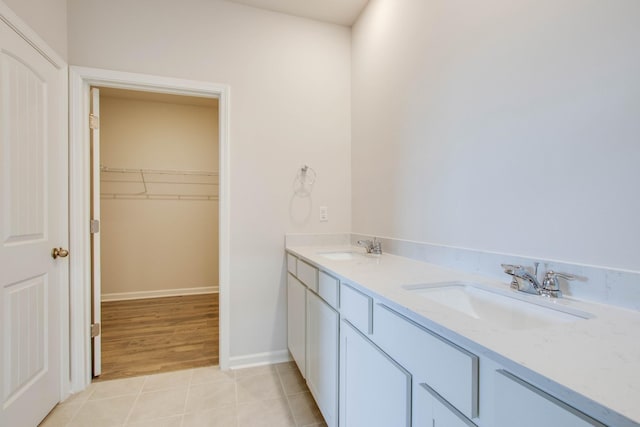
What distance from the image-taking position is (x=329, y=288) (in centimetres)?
148

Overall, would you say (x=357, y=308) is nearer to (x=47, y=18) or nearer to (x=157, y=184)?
(x=47, y=18)

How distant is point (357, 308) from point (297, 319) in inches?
37.9


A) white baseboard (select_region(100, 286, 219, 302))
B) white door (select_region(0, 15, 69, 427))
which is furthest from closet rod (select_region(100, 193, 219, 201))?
white door (select_region(0, 15, 69, 427))

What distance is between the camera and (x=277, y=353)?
235 centimetres

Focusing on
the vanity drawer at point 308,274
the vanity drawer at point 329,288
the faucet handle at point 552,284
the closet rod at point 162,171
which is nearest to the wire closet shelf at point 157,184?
the closet rod at point 162,171

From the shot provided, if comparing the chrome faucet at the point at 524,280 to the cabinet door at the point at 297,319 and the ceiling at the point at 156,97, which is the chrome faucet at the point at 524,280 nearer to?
the cabinet door at the point at 297,319

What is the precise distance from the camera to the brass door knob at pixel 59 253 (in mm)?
1765

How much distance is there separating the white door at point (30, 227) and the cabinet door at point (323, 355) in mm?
1440

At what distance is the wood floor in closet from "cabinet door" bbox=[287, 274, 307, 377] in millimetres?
656

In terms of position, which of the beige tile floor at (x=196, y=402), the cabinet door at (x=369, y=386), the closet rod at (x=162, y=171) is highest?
the closet rod at (x=162, y=171)

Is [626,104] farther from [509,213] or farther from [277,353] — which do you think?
[277,353]

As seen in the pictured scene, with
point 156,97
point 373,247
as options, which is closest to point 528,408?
point 373,247

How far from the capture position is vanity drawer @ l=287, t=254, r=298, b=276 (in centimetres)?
210

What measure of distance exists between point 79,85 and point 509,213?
256 centimetres
